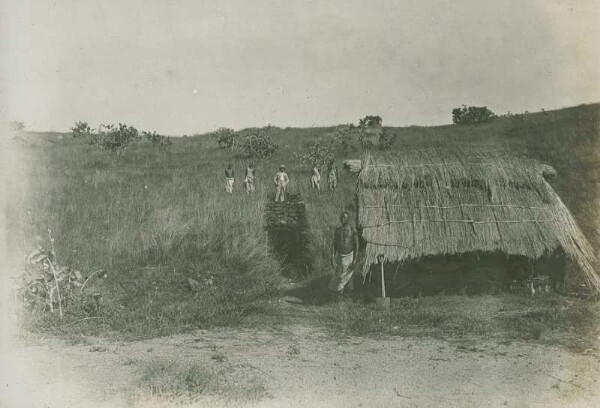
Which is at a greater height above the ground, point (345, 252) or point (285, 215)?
point (285, 215)

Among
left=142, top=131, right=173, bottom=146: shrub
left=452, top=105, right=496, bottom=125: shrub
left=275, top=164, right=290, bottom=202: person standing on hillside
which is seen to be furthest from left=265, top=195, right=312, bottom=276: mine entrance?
left=452, top=105, right=496, bottom=125: shrub

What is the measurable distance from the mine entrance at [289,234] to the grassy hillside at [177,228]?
352 millimetres

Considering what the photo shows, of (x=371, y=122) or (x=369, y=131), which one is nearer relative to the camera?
(x=369, y=131)

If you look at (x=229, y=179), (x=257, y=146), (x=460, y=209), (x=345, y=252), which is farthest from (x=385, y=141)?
(x=345, y=252)

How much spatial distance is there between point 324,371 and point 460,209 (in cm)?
501

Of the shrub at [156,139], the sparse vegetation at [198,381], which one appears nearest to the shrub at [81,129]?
the shrub at [156,139]

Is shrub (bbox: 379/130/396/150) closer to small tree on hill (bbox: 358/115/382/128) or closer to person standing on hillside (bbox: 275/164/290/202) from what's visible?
small tree on hill (bbox: 358/115/382/128)

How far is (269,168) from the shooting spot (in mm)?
28344

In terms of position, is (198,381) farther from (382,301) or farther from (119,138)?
(119,138)

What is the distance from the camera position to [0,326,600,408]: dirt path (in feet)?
19.6

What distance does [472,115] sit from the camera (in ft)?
131

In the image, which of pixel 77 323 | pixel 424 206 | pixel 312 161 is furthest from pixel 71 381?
pixel 312 161

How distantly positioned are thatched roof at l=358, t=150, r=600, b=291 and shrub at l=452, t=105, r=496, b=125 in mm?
29709

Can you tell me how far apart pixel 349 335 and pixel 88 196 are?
12523 mm
